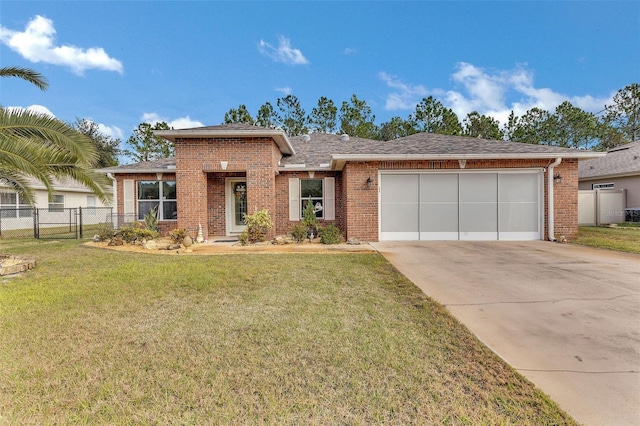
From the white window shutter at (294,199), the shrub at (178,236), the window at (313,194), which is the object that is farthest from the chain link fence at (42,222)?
the window at (313,194)

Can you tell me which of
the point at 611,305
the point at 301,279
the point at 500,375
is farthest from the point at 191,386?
the point at 611,305

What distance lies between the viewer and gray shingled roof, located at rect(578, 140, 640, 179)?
52.3ft

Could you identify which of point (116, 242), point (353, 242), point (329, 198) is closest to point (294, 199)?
point (329, 198)

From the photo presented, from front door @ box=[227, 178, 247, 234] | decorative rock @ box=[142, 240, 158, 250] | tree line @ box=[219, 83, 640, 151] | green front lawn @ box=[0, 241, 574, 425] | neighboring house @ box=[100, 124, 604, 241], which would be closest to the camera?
green front lawn @ box=[0, 241, 574, 425]

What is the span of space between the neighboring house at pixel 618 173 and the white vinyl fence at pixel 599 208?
0.78 meters

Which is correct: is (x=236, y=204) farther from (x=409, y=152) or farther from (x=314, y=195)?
(x=409, y=152)

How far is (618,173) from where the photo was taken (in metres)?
15.9

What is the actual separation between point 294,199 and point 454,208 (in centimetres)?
634

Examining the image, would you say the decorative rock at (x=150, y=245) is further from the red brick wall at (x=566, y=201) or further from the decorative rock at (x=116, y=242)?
the red brick wall at (x=566, y=201)

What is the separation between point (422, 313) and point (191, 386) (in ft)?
9.24

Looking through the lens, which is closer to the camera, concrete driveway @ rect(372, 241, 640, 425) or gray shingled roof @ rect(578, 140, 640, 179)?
concrete driveway @ rect(372, 241, 640, 425)

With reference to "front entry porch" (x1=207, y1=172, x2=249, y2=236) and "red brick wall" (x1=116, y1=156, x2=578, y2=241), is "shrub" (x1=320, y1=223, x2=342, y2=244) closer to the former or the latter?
"red brick wall" (x1=116, y1=156, x2=578, y2=241)

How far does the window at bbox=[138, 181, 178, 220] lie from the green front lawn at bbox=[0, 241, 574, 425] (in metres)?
8.60

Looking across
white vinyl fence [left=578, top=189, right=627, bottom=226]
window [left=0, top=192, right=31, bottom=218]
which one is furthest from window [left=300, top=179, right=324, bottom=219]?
window [left=0, top=192, right=31, bottom=218]
